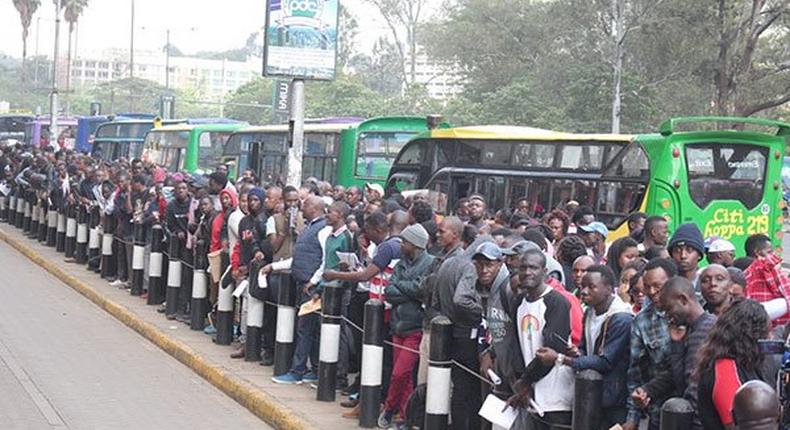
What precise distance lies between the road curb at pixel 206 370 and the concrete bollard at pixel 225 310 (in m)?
0.45

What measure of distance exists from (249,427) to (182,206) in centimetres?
684

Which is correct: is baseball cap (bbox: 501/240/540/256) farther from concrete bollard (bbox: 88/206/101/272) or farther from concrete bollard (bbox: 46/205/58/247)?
concrete bollard (bbox: 46/205/58/247)

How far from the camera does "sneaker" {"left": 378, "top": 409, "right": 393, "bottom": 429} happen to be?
1045cm

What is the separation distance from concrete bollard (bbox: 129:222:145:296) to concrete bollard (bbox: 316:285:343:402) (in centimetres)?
787

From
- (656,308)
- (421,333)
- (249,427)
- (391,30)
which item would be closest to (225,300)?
(249,427)

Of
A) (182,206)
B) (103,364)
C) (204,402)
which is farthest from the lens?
(182,206)

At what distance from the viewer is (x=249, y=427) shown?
36.6 feet

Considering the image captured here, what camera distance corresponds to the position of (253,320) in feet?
44.1

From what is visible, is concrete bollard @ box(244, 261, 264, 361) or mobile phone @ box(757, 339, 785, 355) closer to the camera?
mobile phone @ box(757, 339, 785, 355)

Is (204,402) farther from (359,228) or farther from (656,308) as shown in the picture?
(656,308)

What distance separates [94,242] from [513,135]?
23.6ft

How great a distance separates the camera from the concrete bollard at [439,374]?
9.12 meters

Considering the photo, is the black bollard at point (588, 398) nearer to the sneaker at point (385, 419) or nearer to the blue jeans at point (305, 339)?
the sneaker at point (385, 419)

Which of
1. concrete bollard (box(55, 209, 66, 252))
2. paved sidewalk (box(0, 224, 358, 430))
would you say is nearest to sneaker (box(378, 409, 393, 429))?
paved sidewalk (box(0, 224, 358, 430))
